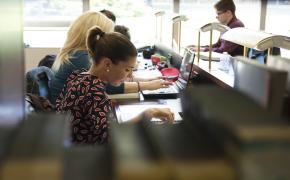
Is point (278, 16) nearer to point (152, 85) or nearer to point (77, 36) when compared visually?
point (152, 85)

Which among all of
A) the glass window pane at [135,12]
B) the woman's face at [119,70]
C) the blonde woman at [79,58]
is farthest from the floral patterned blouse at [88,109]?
the glass window pane at [135,12]

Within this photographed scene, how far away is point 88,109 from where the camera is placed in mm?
1876

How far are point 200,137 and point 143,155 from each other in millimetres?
85

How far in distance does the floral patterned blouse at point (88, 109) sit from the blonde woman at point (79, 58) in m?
0.67

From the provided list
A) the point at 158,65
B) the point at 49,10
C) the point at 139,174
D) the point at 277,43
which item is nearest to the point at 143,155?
the point at 139,174

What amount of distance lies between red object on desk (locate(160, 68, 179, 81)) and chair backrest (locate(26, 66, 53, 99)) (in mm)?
921

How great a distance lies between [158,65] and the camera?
377 centimetres

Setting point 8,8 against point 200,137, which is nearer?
point 200,137

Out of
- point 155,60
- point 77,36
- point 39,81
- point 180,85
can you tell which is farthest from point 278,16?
point 39,81

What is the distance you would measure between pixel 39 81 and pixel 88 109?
74 centimetres

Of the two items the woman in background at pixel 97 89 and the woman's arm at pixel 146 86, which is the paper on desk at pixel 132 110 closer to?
the woman in background at pixel 97 89

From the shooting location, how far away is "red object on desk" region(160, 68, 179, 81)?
10.4 feet

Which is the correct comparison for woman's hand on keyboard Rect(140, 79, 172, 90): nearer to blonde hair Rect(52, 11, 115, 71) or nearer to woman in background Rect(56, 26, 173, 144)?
blonde hair Rect(52, 11, 115, 71)

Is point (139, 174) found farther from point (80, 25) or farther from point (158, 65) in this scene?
point (158, 65)
